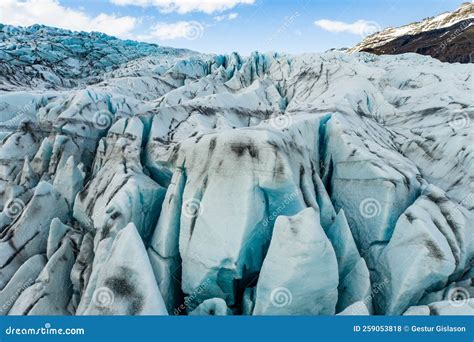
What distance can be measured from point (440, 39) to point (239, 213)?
210ft

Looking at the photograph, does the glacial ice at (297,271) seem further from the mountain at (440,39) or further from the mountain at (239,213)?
the mountain at (440,39)

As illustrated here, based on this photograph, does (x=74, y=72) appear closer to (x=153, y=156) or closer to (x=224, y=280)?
(x=153, y=156)

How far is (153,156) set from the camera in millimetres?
10398

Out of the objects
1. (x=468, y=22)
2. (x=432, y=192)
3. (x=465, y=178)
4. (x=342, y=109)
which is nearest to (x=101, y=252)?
(x=432, y=192)

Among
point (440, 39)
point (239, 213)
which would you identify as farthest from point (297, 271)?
point (440, 39)

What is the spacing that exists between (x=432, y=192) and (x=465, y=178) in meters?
2.16

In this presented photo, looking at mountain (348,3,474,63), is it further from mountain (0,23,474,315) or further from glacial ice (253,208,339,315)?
glacial ice (253,208,339,315)

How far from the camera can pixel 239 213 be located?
7074 mm

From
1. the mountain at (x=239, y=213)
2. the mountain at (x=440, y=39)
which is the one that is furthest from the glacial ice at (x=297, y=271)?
the mountain at (x=440, y=39)

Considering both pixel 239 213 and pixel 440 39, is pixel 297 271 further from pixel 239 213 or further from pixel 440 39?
pixel 440 39

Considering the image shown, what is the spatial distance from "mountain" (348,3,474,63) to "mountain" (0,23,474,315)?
41.3 metres

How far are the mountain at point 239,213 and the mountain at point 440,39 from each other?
4132 cm

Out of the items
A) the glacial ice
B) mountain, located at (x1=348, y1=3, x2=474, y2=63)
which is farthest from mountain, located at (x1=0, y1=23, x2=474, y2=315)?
mountain, located at (x1=348, y1=3, x2=474, y2=63)

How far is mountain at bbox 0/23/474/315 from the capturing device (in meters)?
6.50
